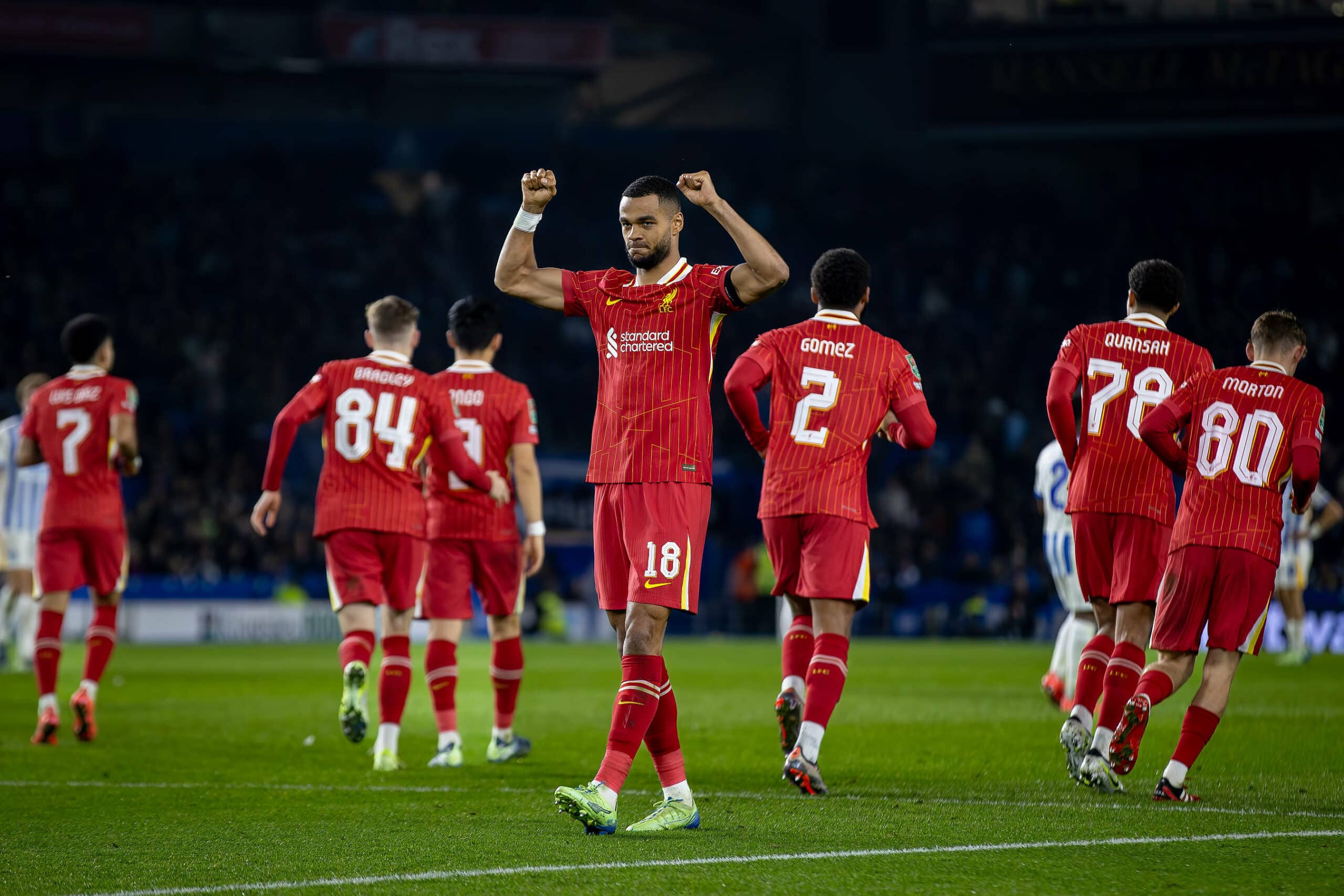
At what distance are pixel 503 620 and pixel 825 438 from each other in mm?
2577

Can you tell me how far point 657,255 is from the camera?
637cm

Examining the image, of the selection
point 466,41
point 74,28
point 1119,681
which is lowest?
point 1119,681

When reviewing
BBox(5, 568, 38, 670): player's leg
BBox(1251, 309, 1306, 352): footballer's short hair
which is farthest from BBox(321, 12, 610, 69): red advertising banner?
BBox(1251, 309, 1306, 352): footballer's short hair

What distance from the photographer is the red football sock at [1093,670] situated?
8.07 metres

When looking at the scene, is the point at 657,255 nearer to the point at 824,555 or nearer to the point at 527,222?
the point at 527,222

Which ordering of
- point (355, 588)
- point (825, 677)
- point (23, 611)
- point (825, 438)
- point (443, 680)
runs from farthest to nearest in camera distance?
1. point (23, 611)
2. point (443, 680)
3. point (355, 588)
4. point (825, 438)
5. point (825, 677)

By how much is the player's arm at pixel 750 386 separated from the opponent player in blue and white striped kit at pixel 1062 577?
4.13 m

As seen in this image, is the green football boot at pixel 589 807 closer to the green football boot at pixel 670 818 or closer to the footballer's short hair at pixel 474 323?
the green football boot at pixel 670 818

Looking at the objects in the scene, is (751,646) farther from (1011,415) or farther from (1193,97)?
(1193,97)

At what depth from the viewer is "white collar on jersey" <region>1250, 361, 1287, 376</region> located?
24.1 feet

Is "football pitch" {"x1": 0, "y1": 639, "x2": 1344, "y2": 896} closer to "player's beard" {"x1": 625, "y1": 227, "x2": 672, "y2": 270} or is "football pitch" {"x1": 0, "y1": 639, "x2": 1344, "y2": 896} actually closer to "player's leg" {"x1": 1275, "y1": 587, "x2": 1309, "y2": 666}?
"player's beard" {"x1": 625, "y1": 227, "x2": 672, "y2": 270}

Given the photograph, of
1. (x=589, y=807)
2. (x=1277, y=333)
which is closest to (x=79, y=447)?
(x=589, y=807)

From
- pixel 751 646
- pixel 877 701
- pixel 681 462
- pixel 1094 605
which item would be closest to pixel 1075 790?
pixel 1094 605

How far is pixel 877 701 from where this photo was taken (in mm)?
13586
